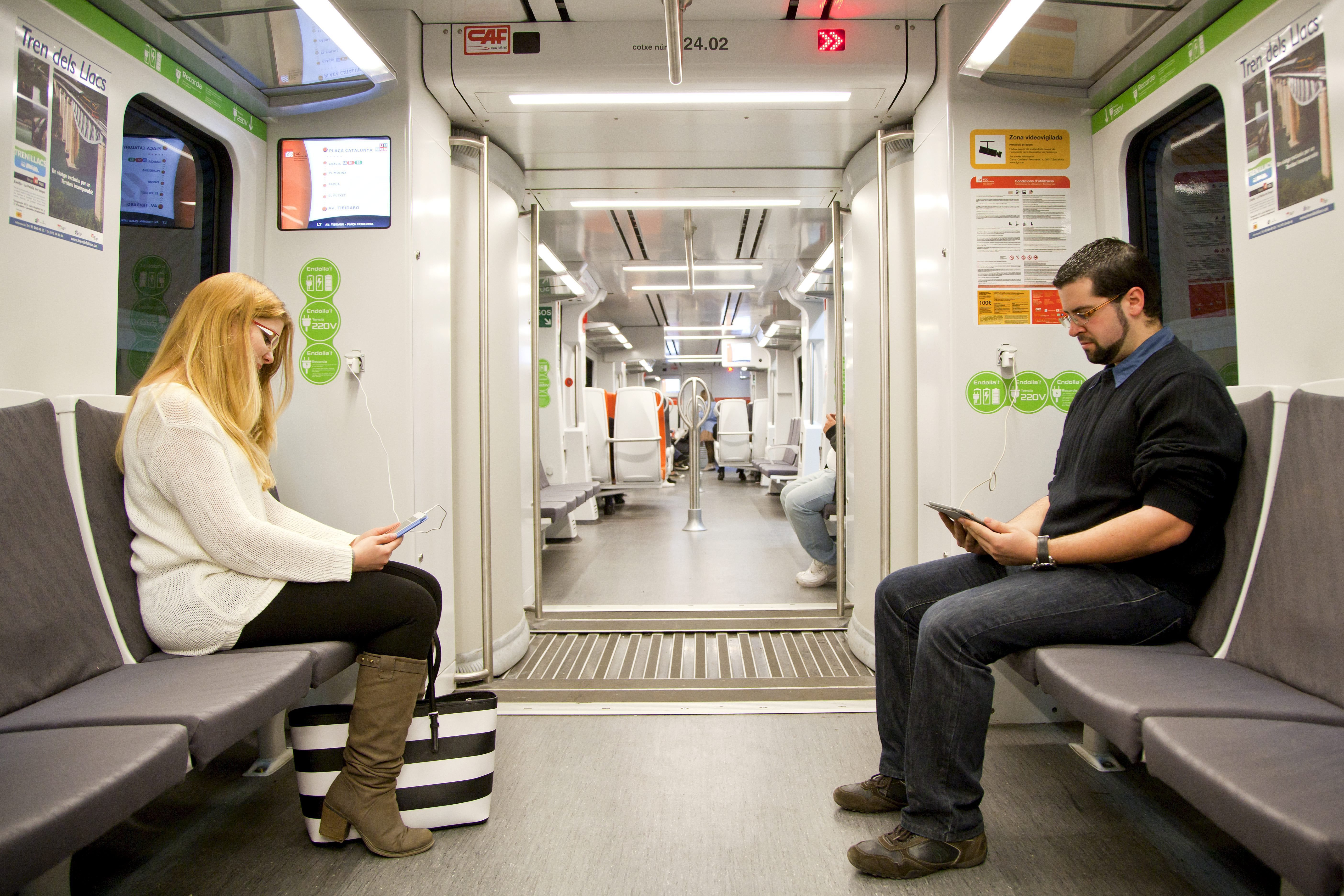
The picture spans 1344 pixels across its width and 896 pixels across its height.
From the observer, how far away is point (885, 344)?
3.29 m

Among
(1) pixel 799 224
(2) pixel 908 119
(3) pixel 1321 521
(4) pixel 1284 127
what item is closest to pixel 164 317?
(2) pixel 908 119

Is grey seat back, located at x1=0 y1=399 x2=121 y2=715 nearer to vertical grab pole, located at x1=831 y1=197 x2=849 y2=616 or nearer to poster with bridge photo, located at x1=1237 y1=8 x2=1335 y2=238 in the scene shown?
vertical grab pole, located at x1=831 y1=197 x2=849 y2=616

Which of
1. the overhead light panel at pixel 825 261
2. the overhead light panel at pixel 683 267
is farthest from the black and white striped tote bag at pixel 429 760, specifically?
the overhead light panel at pixel 683 267

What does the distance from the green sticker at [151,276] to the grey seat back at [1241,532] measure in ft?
11.5

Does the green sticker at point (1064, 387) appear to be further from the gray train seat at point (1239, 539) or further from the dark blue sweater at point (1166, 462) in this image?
the gray train seat at point (1239, 539)

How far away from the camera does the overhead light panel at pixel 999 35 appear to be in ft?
7.55

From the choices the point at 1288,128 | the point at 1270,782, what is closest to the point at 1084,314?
the point at 1288,128

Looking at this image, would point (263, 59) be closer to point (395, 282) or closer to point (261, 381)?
point (395, 282)

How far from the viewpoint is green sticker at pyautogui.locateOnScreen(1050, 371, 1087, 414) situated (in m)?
2.84

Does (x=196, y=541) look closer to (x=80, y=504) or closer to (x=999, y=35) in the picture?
(x=80, y=504)

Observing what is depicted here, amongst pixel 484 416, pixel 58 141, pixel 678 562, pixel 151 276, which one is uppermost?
pixel 58 141

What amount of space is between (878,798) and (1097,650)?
76 cm

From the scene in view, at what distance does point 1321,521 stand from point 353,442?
3.03m

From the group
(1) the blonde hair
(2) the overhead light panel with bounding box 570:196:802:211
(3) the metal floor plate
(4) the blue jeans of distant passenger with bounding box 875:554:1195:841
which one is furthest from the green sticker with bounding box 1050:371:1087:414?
(1) the blonde hair
